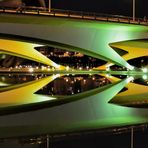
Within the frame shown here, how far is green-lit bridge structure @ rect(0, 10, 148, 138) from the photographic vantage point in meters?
8.24

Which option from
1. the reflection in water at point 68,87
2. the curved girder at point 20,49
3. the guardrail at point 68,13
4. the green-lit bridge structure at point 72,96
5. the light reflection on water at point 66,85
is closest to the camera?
the green-lit bridge structure at point 72,96

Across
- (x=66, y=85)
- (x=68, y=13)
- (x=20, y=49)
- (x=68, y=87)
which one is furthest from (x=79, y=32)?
(x=68, y=87)

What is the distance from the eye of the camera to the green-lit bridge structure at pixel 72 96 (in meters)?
8.24

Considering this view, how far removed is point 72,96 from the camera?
13.8 m

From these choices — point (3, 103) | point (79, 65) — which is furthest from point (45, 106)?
point (79, 65)

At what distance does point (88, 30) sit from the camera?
109ft

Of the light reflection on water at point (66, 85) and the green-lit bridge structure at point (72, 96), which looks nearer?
the green-lit bridge structure at point (72, 96)

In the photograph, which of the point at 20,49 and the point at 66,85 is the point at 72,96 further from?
the point at 20,49

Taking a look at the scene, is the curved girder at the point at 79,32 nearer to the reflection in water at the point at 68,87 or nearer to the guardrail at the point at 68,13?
the guardrail at the point at 68,13

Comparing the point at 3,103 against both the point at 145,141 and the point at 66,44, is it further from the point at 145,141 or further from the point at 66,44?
the point at 66,44

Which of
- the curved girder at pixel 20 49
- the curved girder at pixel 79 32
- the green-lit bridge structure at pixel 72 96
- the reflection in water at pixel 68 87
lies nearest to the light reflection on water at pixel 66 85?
the reflection in water at pixel 68 87

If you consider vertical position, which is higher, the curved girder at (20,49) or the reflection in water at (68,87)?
the curved girder at (20,49)

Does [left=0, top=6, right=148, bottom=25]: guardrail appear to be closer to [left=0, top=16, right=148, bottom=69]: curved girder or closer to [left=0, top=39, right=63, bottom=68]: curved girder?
[left=0, top=16, right=148, bottom=69]: curved girder

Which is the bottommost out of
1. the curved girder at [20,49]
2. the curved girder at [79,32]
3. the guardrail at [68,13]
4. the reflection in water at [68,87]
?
the reflection in water at [68,87]
